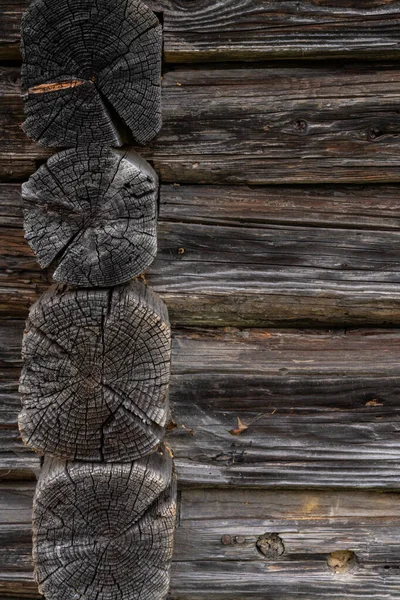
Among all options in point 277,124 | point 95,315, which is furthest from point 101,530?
point 277,124

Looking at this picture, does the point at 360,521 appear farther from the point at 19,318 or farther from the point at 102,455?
the point at 19,318

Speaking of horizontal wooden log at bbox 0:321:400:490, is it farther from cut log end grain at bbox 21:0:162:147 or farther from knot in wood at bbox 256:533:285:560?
cut log end grain at bbox 21:0:162:147

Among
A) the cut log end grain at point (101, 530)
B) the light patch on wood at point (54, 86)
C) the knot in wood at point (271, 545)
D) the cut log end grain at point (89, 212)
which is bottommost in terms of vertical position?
the knot in wood at point (271, 545)

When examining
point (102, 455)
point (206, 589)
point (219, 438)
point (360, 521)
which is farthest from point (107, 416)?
point (360, 521)

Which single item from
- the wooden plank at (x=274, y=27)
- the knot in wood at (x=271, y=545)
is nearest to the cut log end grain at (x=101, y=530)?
the knot in wood at (x=271, y=545)

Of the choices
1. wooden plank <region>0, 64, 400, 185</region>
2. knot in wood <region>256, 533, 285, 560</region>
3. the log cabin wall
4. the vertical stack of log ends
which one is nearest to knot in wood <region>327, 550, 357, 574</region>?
the log cabin wall

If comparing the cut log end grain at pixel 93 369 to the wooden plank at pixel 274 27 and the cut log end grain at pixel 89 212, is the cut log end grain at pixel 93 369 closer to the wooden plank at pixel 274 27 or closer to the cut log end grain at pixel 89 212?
the cut log end grain at pixel 89 212
